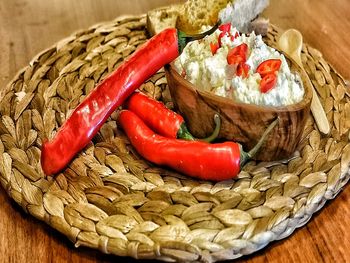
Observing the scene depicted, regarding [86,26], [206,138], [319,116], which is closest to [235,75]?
[206,138]

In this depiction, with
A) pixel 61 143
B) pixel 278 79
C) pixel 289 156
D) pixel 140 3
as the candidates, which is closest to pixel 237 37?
pixel 278 79

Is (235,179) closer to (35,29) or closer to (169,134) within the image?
(169,134)

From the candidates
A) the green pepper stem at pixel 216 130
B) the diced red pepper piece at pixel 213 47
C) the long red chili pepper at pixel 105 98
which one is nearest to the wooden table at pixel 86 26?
the long red chili pepper at pixel 105 98

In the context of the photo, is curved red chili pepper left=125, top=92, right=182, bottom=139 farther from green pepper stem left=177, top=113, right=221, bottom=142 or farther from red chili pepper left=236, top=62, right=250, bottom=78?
red chili pepper left=236, top=62, right=250, bottom=78

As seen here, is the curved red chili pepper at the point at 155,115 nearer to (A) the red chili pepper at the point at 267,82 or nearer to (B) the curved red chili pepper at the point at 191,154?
(B) the curved red chili pepper at the point at 191,154

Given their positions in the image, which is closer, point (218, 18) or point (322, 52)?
point (218, 18)

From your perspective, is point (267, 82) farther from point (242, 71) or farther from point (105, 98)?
point (105, 98)
